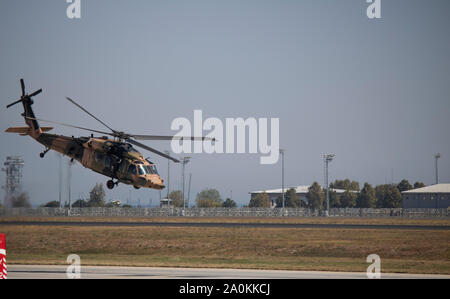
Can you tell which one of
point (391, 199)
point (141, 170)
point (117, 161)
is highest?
point (117, 161)

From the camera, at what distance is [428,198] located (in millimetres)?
135750

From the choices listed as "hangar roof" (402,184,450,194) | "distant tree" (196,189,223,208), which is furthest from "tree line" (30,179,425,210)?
"hangar roof" (402,184,450,194)

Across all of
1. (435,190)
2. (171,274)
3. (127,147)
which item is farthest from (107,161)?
(435,190)

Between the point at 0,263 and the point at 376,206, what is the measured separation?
153 metres

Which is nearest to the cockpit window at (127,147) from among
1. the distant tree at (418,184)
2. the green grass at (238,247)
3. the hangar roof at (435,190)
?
the green grass at (238,247)

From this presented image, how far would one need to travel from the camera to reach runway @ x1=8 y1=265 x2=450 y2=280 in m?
34.8

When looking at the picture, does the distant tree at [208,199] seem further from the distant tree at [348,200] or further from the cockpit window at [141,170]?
the cockpit window at [141,170]

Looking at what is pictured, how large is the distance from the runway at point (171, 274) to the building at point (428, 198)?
336 ft

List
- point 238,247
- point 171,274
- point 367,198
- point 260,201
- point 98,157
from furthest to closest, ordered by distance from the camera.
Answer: point 260,201 → point 367,198 → point 238,247 → point 171,274 → point 98,157

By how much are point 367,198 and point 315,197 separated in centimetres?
1559

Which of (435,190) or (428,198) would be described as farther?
(435,190)

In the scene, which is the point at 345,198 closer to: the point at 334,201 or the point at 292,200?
the point at 334,201

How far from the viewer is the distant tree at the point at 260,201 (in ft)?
568

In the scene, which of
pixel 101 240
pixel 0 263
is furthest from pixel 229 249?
pixel 0 263
